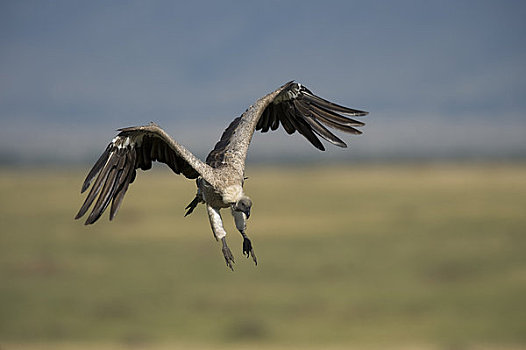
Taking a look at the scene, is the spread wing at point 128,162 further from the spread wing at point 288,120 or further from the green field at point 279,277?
the green field at point 279,277

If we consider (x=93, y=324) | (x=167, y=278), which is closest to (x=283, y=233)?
(x=167, y=278)

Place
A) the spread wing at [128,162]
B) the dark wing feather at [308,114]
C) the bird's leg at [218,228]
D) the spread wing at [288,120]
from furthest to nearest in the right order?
the dark wing feather at [308,114] < the spread wing at [288,120] < the bird's leg at [218,228] < the spread wing at [128,162]

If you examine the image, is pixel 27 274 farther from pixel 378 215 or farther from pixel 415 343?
pixel 378 215

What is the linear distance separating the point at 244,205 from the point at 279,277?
33004 millimetres

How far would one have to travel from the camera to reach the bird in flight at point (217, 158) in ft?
36.3

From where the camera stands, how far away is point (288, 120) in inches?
547

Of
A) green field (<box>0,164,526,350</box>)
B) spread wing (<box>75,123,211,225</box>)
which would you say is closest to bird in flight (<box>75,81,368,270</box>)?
spread wing (<box>75,123,211,225</box>)

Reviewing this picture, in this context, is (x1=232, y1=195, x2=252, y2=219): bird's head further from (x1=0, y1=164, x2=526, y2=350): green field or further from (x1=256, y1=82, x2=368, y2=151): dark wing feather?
(x1=0, y1=164, x2=526, y2=350): green field

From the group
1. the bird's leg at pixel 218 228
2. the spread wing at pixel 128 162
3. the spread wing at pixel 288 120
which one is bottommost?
the bird's leg at pixel 218 228

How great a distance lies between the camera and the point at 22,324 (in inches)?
1353

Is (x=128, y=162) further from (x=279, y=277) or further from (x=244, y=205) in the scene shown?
(x=279, y=277)

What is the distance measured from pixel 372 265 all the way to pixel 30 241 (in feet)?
73.3

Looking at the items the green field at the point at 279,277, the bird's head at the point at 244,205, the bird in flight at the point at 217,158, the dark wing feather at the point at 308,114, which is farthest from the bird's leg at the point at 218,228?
the green field at the point at 279,277

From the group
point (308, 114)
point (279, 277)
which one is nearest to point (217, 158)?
point (308, 114)
